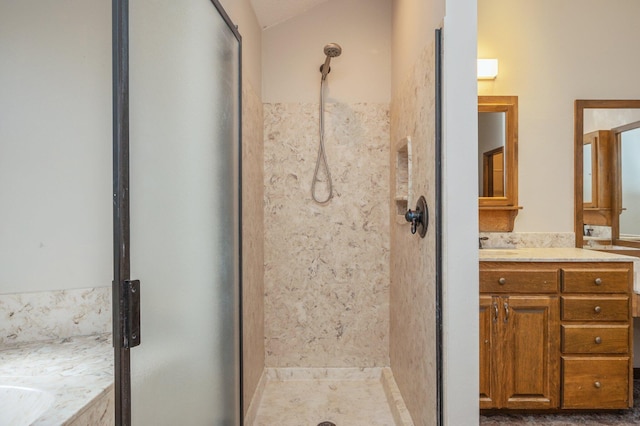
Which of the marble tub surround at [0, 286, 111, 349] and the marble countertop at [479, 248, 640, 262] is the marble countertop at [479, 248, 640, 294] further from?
the marble tub surround at [0, 286, 111, 349]

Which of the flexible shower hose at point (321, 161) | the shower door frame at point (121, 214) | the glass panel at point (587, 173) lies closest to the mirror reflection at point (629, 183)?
the glass panel at point (587, 173)

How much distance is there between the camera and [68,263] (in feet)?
4.47

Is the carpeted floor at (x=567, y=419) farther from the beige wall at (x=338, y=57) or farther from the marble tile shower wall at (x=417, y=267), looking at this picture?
the beige wall at (x=338, y=57)

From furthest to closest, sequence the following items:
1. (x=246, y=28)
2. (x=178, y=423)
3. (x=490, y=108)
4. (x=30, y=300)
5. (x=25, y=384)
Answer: (x=490, y=108) < (x=246, y=28) < (x=30, y=300) < (x=178, y=423) < (x=25, y=384)

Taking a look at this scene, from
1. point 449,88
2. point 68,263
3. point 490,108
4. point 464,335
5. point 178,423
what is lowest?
point 178,423

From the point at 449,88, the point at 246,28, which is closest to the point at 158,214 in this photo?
the point at 449,88

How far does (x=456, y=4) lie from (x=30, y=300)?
1.84 metres

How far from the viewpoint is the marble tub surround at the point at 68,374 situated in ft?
2.78

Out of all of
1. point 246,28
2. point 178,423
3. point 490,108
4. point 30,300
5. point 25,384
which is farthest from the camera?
point 490,108

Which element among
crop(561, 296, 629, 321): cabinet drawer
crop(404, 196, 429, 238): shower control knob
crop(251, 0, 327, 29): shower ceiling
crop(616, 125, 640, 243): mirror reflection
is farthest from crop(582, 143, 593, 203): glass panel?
crop(251, 0, 327, 29): shower ceiling

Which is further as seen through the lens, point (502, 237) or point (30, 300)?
point (502, 237)

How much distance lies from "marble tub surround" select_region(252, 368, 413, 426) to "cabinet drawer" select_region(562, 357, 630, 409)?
95 centimetres

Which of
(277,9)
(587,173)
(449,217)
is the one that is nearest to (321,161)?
(277,9)

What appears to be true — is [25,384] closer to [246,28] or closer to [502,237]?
[246,28]
